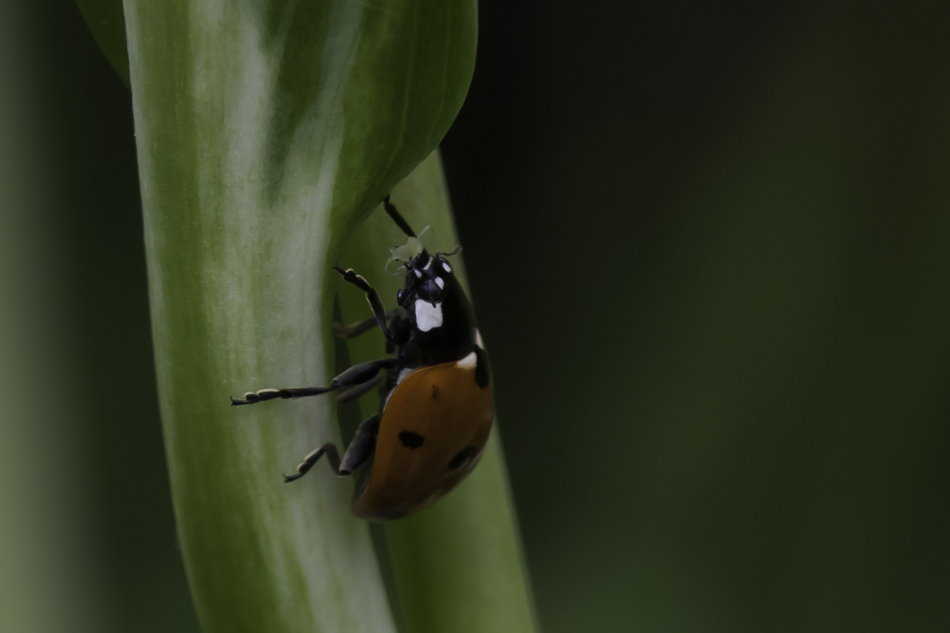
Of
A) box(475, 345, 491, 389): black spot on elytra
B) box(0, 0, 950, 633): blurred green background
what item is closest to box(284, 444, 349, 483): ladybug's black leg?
box(475, 345, 491, 389): black spot on elytra

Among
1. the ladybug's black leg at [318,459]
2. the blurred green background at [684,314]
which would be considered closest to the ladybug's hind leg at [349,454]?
the ladybug's black leg at [318,459]

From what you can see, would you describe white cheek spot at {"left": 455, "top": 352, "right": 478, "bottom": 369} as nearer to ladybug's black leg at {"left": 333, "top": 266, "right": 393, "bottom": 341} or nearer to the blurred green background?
ladybug's black leg at {"left": 333, "top": 266, "right": 393, "bottom": 341}

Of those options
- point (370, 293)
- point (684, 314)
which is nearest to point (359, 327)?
point (370, 293)

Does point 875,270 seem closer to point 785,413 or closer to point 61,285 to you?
point 785,413

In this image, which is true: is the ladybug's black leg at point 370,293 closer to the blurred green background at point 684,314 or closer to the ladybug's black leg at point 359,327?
the ladybug's black leg at point 359,327

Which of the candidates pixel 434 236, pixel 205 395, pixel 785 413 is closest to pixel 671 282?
pixel 785 413

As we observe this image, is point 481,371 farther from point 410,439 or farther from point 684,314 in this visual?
point 684,314

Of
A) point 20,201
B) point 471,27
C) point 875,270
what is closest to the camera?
point 471,27
